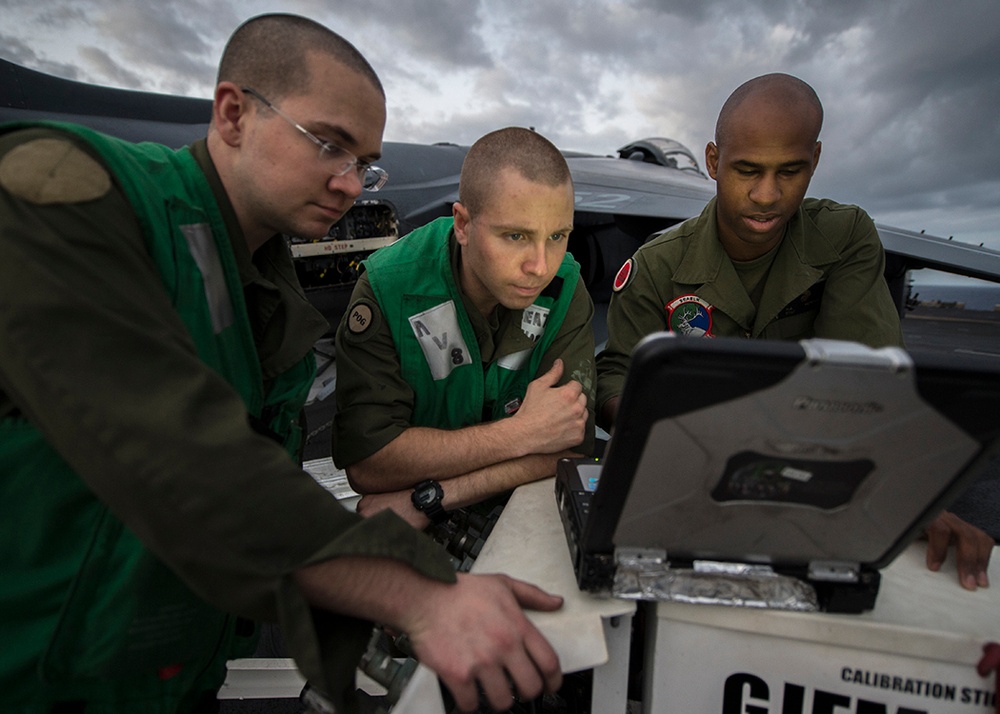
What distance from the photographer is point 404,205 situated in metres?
5.23

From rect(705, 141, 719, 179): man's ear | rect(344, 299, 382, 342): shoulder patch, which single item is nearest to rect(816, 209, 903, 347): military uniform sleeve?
rect(705, 141, 719, 179): man's ear

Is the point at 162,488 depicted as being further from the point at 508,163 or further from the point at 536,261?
the point at 508,163

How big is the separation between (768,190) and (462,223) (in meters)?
0.99

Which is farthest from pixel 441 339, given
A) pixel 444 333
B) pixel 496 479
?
pixel 496 479

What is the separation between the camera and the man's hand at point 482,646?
0.72m

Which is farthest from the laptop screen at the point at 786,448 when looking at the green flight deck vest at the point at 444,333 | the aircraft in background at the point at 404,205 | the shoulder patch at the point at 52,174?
the aircraft in background at the point at 404,205

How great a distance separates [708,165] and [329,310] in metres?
3.55

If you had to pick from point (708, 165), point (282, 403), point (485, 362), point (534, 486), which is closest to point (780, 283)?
point (708, 165)

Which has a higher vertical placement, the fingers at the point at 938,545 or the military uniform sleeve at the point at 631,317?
the military uniform sleeve at the point at 631,317

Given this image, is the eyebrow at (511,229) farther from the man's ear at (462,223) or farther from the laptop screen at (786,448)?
the laptop screen at (786,448)

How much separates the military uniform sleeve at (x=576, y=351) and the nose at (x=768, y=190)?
0.66 m

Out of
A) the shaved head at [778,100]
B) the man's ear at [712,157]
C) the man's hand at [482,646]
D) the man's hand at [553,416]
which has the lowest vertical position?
the man's hand at [482,646]

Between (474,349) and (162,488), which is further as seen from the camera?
(474,349)

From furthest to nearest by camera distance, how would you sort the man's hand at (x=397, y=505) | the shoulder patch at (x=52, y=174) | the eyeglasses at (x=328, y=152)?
the man's hand at (x=397, y=505), the eyeglasses at (x=328, y=152), the shoulder patch at (x=52, y=174)
